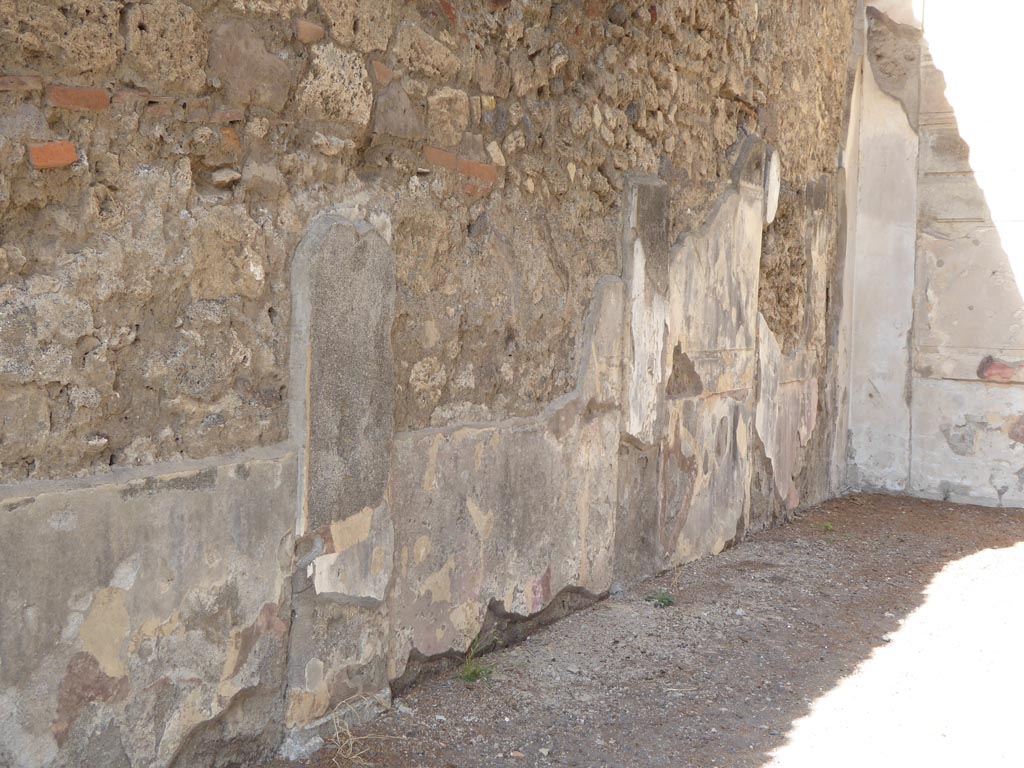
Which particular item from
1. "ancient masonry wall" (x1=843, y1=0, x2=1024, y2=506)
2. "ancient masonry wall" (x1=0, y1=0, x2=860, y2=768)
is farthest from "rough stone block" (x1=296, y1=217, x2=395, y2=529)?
"ancient masonry wall" (x1=843, y1=0, x2=1024, y2=506)

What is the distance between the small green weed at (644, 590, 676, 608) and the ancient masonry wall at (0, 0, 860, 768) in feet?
0.48

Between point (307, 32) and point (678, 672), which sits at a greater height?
point (307, 32)

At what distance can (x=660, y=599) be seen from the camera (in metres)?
3.32

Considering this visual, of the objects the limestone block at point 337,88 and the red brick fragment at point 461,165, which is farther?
the red brick fragment at point 461,165

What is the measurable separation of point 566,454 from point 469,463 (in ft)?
1.61

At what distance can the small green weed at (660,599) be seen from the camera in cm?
329

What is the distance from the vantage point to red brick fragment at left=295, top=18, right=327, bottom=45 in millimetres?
1926

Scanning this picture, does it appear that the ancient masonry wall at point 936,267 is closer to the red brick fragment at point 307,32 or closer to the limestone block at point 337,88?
the limestone block at point 337,88

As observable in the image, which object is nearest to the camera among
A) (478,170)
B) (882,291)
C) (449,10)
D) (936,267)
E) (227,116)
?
(227,116)

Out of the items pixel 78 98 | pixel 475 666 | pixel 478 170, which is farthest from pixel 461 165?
pixel 475 666

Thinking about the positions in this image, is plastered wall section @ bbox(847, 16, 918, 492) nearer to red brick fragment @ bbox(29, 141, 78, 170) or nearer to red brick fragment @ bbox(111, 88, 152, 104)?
red brick fragment @ bbox(111, 88, 152, 104)

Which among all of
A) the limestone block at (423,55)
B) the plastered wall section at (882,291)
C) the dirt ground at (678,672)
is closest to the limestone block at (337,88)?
the limestone block at (423,55)

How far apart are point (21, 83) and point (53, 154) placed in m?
0.11

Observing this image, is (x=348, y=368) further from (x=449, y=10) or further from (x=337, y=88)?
(x=449, y=10)
